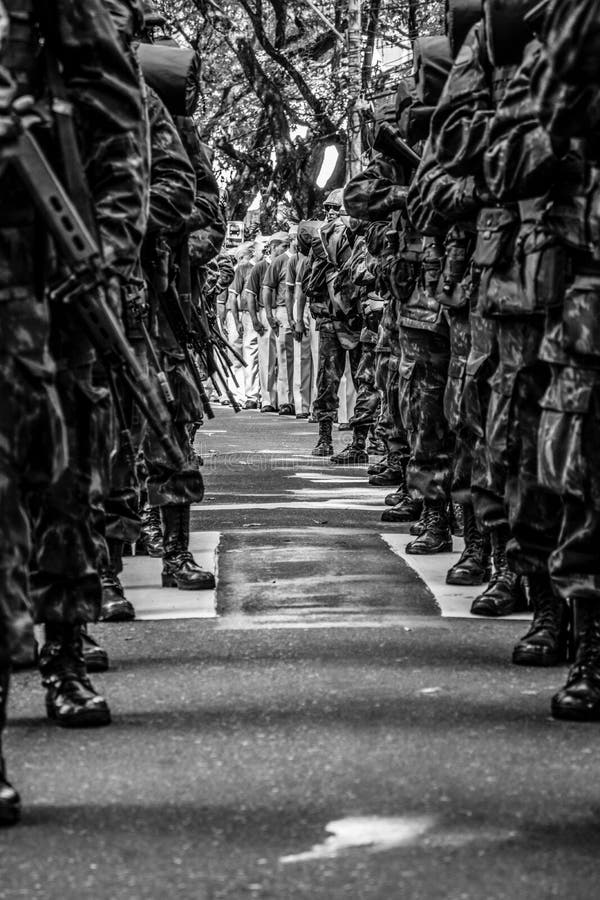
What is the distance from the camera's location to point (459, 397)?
8078 mm

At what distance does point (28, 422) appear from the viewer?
4.71 m

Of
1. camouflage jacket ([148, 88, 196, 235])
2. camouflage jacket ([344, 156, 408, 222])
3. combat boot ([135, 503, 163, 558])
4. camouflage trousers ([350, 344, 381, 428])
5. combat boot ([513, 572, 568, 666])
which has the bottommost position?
camouflage trousers ([350, 344, 381, 428])

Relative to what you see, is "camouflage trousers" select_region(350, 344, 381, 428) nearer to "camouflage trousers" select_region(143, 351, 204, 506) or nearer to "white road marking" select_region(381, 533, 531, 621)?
"white road marking" select_region(381, 533, 531, 621)

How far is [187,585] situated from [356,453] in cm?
868

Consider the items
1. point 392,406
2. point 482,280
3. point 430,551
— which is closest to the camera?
point 482,280

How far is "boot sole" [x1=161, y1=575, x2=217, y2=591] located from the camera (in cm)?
855

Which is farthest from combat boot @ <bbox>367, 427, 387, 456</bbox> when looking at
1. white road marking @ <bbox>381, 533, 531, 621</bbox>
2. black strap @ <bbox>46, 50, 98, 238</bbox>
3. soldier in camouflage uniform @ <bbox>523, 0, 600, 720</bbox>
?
black strap @ <bbox>46, 50, 98, 238</bbox>

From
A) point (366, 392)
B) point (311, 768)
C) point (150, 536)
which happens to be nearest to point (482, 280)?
point (311, 768)

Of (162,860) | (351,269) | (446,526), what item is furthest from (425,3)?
(162,860)

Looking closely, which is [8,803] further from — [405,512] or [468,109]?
[405,512]

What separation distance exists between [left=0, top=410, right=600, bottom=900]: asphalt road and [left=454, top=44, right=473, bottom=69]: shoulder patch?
85.5 inches

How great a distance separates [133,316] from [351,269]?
10.1 meters

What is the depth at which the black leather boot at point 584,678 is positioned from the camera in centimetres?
570

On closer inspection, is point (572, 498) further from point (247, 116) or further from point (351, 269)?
point (247, 116)
